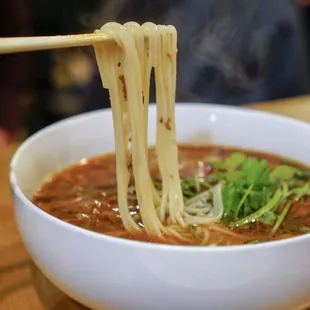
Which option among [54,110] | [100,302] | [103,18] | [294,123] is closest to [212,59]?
[103,18]

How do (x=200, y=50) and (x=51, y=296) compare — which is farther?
(x=200, y=50)

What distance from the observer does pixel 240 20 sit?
2207 millimetres

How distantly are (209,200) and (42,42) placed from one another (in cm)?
40

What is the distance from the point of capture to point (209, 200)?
3.29 feet

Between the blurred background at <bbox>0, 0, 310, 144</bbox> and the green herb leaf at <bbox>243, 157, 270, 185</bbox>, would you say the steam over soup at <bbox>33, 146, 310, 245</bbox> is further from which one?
the blurred background at <bbox>0, 0, 310, 144</bbox>

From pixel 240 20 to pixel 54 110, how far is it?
727 millimetres

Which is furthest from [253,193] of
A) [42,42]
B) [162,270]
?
[42,42]

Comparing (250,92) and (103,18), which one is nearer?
(103,18)

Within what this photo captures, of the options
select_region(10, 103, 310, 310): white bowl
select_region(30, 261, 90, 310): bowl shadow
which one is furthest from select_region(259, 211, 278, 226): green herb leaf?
select_region(30, 261, 90, 310): bowl shadow

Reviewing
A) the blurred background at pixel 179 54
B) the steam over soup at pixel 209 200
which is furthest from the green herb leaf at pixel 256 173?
the blurred background at pixel 179 54

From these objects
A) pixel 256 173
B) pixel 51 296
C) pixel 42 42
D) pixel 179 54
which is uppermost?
pixel 42 42

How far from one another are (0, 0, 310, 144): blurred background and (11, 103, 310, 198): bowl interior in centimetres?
89

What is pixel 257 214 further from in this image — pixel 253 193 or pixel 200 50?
pixel 200 50

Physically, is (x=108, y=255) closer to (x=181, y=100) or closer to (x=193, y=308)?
(x=193, y=308)
